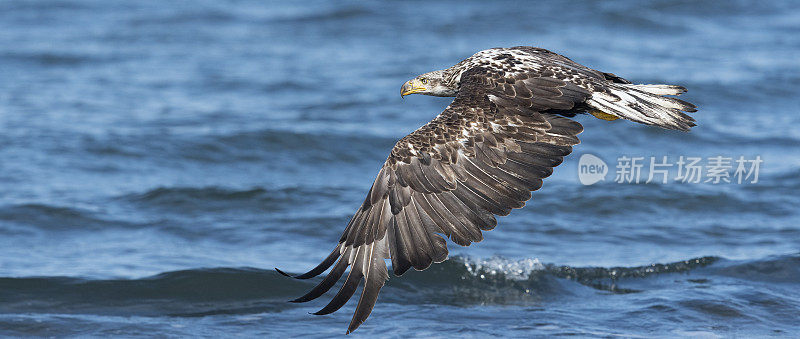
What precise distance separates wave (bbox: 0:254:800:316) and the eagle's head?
1793mm

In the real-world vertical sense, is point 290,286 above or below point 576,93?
below

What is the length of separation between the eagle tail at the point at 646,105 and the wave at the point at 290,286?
2.30 metres

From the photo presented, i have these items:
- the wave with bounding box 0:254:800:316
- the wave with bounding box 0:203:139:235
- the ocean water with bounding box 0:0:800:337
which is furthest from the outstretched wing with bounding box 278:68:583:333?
the wave with bounding box 0:203:139:235

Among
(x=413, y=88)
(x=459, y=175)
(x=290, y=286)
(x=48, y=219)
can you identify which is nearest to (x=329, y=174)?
(x=48, y=219)

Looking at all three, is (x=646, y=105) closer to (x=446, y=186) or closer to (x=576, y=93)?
(x=576, y=93)

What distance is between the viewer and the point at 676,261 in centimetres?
829

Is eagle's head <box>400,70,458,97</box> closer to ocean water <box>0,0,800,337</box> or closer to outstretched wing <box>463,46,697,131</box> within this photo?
outstretched wing <box>463,46,697,131</box>

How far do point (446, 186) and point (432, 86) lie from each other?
126 cm

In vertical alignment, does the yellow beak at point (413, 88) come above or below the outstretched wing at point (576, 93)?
above

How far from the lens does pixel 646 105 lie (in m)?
5.45

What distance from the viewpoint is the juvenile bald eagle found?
517 cm

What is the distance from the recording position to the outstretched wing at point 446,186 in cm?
518

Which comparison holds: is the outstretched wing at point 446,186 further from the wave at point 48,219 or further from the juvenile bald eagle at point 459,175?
the wave at point 48,219

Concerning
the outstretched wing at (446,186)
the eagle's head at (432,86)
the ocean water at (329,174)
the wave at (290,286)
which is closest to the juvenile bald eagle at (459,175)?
the outstretched wing at (446,186)
